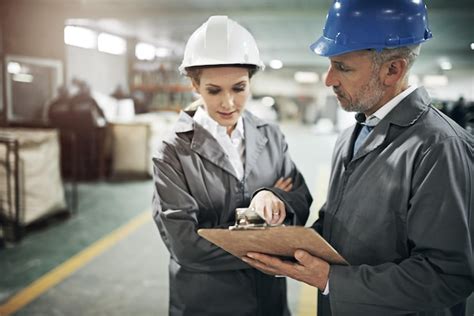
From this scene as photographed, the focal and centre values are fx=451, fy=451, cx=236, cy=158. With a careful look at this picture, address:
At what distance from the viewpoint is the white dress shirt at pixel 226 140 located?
1.97m

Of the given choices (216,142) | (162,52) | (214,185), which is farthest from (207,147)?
(162,52)

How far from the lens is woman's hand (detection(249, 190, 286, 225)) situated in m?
1.79

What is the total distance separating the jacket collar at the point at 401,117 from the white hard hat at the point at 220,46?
625 mm

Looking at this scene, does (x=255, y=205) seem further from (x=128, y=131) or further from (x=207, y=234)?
(x=128, y=131)

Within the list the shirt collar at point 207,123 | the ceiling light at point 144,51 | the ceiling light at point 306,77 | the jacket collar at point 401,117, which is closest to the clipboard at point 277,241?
the jacket collar at point 401,117

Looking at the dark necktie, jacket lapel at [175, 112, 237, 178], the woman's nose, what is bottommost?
jacket lapel at [175, 112, 237, 178]

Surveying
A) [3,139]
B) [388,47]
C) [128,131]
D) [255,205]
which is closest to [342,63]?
[388,47]

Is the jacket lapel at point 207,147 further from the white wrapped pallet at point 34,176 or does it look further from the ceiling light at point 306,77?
the ceiling light at point 306,77

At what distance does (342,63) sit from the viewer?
159 centimetres

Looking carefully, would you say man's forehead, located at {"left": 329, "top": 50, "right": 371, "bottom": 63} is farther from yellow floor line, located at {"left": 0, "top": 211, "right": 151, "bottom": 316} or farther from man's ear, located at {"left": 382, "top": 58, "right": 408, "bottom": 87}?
yellow floor line, located at {"left": 0, "top": 211, "right": 151, "bottom": 316}

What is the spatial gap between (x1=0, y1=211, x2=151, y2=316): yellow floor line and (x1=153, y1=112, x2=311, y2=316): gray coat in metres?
2.28

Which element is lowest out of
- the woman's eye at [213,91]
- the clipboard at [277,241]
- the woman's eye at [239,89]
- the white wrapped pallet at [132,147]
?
the white wrapped pallet at [132,147]

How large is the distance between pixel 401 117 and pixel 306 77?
24058mm

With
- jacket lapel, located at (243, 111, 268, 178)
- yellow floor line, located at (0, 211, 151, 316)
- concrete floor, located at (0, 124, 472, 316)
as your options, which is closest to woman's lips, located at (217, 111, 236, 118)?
jacket lapel, located at (243, 111, 268, 178)
